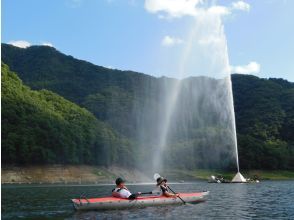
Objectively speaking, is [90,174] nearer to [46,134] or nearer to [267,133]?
[46,134]

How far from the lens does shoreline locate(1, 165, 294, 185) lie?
330 feet

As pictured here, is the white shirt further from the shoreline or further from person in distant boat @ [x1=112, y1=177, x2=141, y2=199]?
the shoreline

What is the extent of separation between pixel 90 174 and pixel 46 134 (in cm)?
1655

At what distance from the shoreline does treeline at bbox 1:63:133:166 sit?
246 cm

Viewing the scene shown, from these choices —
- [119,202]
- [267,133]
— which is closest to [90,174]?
[267,133]

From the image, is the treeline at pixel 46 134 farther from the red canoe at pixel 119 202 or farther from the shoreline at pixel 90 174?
the red canoe at pixel 119 202

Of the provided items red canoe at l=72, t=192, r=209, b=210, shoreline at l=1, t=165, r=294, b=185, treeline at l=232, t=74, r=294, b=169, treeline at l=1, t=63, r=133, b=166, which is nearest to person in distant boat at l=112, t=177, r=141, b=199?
red canoe at l=72, t=192, r=209, b=210

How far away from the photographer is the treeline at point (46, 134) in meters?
110

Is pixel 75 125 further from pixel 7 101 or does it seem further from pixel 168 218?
pixel 168 218

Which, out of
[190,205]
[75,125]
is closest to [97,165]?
[75,125]

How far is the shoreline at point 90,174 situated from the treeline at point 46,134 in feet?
8.07

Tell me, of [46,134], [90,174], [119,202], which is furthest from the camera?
[90,174]

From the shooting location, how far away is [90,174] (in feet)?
397

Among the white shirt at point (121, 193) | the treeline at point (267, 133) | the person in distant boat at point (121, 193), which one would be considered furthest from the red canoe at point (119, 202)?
the treeline at point (267, 133)
